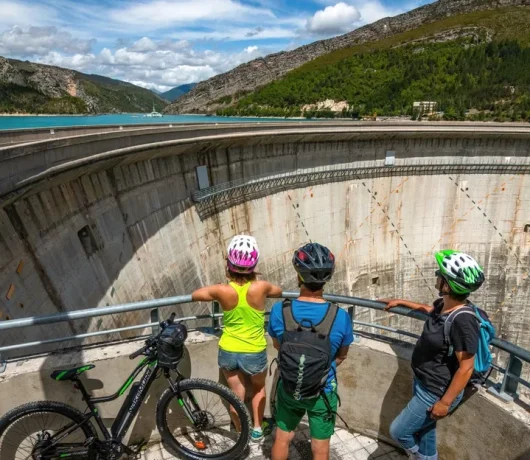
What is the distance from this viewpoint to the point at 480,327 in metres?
2.50

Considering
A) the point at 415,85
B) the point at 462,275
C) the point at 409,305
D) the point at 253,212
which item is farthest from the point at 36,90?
the point at 462,275

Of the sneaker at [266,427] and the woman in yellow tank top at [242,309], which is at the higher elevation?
the woman in yellow tank top at [242,309]

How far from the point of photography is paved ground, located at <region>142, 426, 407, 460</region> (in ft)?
11.8

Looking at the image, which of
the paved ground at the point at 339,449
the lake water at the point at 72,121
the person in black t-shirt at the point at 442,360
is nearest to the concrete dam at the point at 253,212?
the paved ground at the point at 339,449

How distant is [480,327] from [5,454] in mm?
3478

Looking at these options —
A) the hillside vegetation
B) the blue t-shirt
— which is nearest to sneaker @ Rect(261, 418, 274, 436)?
the blue t-shirt

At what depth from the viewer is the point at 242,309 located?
3.03m

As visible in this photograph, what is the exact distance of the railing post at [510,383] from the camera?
9.69 feet

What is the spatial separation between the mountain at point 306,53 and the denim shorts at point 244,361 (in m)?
117

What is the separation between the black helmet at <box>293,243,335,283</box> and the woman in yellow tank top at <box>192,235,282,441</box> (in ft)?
1.49

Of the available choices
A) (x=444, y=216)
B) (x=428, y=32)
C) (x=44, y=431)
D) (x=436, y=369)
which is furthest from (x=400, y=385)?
(x=428, y=32)

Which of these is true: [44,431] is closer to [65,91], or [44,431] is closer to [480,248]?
[480,248]

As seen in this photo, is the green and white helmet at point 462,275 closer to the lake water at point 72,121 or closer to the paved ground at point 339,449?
the paved ground at point 339,449

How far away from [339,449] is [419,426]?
4.59 feet
